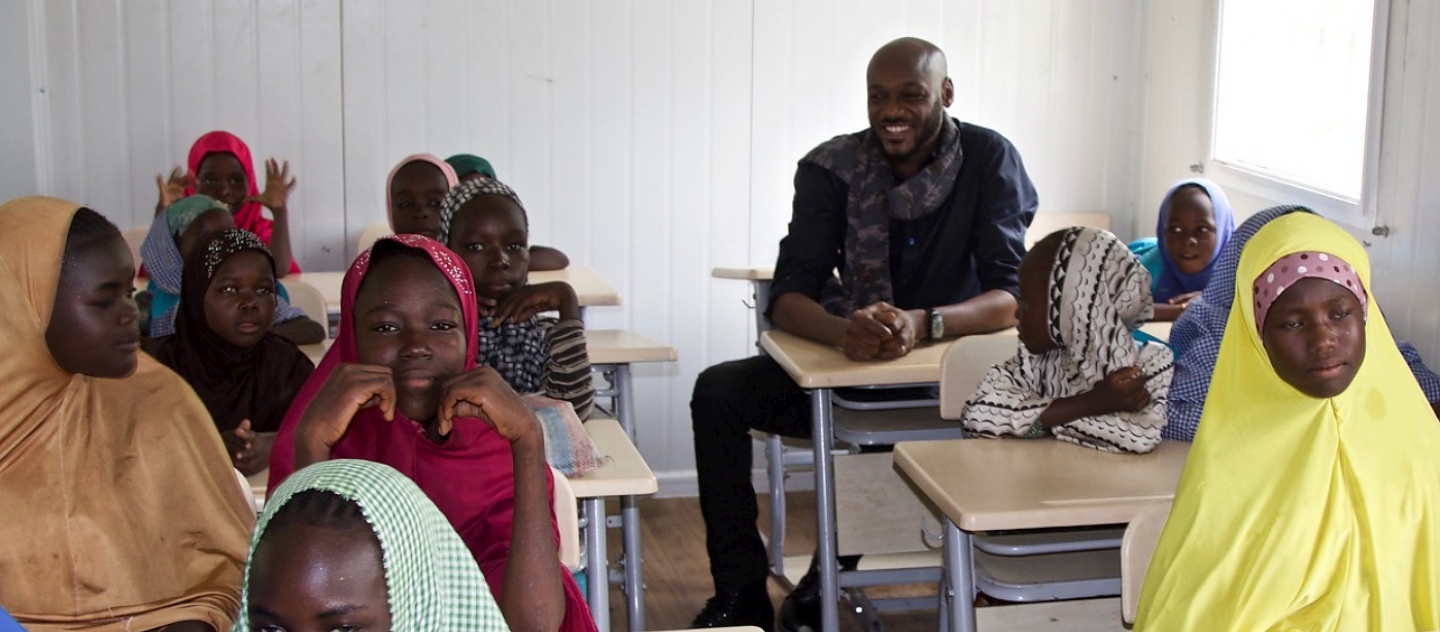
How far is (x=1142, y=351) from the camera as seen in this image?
293cm

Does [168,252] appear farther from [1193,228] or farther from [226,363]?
[1193,228]

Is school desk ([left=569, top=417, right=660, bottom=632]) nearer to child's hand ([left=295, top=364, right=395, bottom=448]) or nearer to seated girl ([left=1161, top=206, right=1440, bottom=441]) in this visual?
child's hand ([left=295, top=364, right=395, bottom=448])

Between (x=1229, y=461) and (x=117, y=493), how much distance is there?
1.58m

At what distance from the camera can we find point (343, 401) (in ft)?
5.86

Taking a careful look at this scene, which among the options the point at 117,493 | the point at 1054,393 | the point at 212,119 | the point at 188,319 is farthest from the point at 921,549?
the point at 212,119

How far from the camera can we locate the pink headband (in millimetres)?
2100

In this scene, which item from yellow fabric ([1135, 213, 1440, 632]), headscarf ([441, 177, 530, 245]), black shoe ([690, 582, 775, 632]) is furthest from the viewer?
black shoe ([690, 582, 775, 632])

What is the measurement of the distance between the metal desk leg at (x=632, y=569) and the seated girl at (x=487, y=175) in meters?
1.68

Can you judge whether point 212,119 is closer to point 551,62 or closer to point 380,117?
point 380,117

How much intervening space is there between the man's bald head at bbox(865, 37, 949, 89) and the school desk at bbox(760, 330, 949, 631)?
746 mm

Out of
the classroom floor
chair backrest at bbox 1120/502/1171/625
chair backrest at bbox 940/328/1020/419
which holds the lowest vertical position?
the classroom floor

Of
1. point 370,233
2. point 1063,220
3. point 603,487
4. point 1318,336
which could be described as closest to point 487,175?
point 370,233

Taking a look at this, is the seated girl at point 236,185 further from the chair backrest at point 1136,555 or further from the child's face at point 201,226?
the chair backrest at point 1136,555

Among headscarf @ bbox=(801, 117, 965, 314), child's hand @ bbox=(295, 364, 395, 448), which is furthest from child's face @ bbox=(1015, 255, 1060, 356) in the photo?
child's hand @ bbox=(295, 364, 395, 448)
